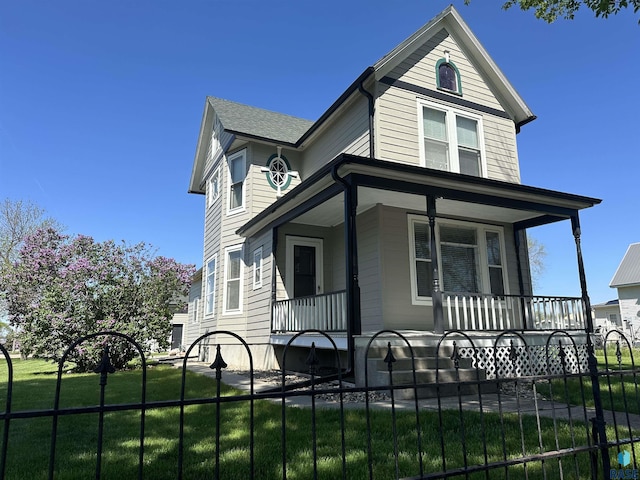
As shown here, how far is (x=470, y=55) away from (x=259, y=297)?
9.02m

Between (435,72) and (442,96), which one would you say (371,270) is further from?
(435,72)

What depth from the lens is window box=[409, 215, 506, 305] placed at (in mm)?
9141

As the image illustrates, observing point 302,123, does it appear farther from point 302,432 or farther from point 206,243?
point 302,432

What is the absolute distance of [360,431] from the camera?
4082 millimetres

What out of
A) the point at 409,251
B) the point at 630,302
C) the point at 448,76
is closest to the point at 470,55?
the point at 448,76

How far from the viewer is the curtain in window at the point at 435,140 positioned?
1009 centimetres

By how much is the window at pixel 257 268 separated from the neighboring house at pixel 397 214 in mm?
59

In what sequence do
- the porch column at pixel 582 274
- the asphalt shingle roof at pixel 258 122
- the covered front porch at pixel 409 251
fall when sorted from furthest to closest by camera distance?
the asphalt shingle roof at pixel 258 122, the porch column at pixel 582 274, the covered front porch at pixel 409 251

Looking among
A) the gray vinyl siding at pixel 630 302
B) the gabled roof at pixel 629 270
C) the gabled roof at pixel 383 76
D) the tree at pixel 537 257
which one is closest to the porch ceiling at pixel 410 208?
the gabled roof at pixel 383 76

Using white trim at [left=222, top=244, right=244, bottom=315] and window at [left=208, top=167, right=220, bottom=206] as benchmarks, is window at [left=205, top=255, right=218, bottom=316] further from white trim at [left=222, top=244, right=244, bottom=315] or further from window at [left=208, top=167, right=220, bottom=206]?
window at [left=208, top=167, right=220, bottom=206]

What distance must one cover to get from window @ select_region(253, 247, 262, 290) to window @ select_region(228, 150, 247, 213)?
1.64 meters

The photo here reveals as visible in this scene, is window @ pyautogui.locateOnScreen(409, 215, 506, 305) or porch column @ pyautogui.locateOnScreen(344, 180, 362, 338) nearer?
porch column @ pyautogui.locateOnScreen(344, 180, 362, 338)

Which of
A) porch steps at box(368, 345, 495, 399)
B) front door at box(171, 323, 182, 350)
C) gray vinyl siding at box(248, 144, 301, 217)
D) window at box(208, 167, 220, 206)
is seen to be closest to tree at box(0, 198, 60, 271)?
front door at box(171, 323, 182, 350)

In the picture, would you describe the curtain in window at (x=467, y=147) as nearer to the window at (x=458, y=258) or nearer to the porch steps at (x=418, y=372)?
the window at (x=458, y=258)
